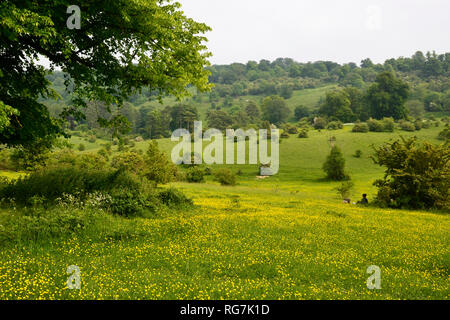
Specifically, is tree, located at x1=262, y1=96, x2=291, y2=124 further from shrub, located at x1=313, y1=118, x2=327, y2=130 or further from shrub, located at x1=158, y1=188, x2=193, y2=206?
shrub, located at x1=158, y1=188, x2=193, y2=206

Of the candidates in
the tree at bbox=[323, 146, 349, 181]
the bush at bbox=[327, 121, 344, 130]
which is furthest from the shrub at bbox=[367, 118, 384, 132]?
the tree at bbox=[323, 146, 349, 181]

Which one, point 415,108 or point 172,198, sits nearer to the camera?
point 172,198

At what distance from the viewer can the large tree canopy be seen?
14.0 metres

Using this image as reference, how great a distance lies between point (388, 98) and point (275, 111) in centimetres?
6751

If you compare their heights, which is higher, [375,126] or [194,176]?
[375,126]

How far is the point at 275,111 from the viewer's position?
7692 inches

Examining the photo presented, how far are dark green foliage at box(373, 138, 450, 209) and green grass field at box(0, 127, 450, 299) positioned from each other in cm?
1113

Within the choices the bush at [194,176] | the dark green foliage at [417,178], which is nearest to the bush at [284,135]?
the bush at [194,176]

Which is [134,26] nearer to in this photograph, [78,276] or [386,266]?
[78,276]

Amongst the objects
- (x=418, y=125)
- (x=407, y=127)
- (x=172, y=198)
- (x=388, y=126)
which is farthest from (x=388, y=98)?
(x=172, y=198)

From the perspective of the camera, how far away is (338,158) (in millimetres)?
76562

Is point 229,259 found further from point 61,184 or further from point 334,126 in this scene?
point 334,126

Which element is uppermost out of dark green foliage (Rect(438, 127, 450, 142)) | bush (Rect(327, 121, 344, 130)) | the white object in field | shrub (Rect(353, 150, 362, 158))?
bush (Rect(327, 121, 344, 130))
